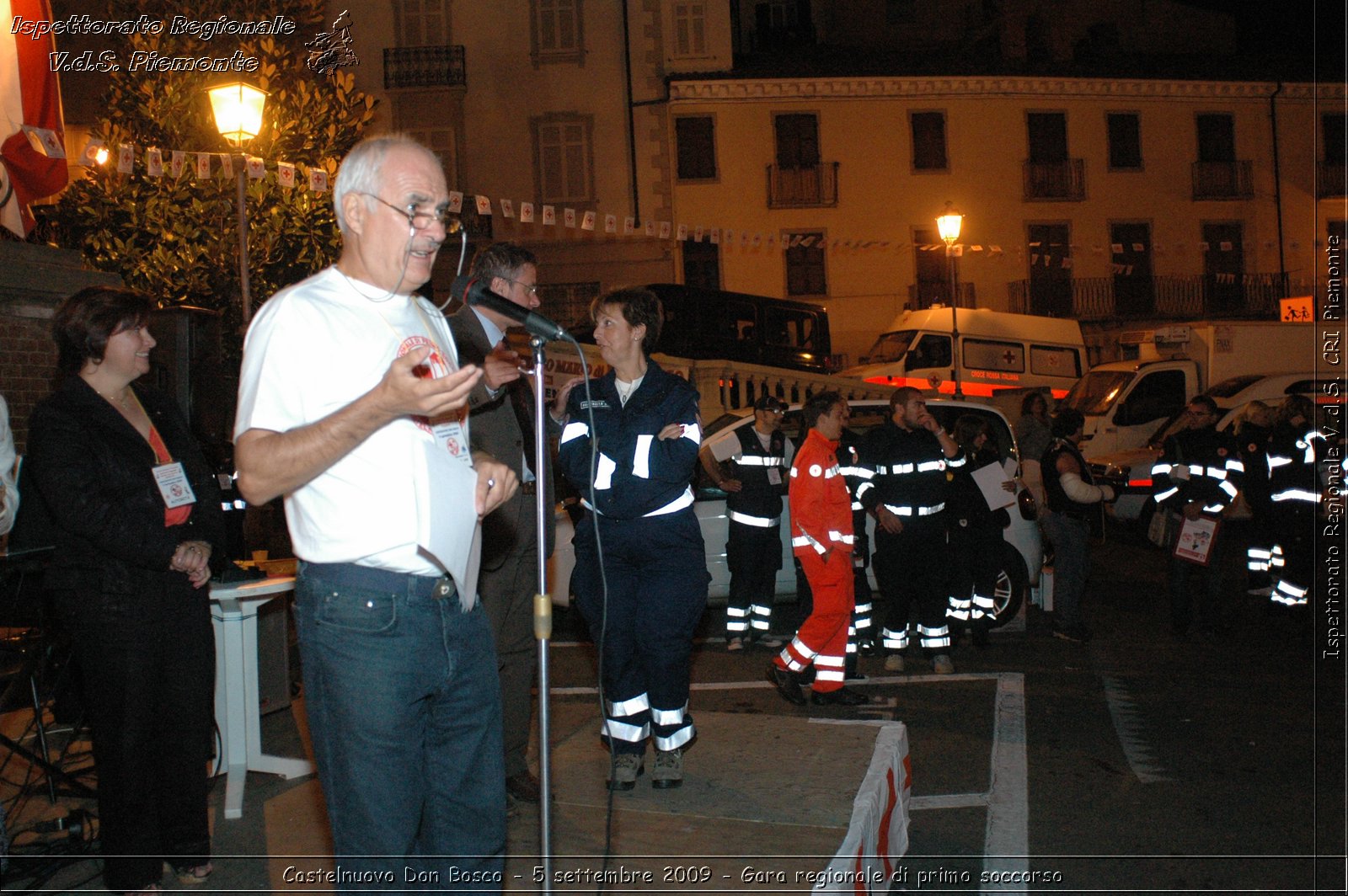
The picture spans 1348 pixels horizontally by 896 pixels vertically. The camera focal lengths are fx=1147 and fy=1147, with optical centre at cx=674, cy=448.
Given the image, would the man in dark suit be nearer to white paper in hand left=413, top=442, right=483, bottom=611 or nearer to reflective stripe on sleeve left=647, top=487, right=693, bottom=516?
reflective stripe on sleeve left=647, top=487, right=693, bottom=516

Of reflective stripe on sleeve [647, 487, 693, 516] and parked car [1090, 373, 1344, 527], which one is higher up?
reflective stripe on sleeve [647, 487, 693, 516]

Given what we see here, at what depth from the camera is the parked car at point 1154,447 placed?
15.7 metres

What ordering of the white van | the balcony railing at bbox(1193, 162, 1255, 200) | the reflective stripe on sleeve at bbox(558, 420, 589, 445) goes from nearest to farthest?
the reflective stripe on sleeve at bbox(558, 420, 589, 445) → the white van → the balcony railing at bbox(1193, 162, 1255, 200)

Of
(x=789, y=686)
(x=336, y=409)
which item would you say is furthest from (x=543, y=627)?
(x=789, y=686)

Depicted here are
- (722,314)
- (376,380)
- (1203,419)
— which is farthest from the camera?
(722,314)

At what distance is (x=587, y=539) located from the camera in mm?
4934

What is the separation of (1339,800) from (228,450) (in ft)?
22.4

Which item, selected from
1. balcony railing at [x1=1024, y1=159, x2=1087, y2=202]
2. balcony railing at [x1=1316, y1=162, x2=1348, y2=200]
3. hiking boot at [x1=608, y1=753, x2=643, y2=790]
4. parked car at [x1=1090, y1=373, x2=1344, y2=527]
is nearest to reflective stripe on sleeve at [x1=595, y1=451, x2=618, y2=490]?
hiking boot at [x1=608, y1=753, x2=643, y2=790]

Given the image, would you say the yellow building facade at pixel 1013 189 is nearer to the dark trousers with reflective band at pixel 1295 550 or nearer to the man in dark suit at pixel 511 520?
the dark trousers with reflective band at pixel 1295 550

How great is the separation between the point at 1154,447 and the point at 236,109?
42.3ft

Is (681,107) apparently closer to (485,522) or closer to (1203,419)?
(1203,419)

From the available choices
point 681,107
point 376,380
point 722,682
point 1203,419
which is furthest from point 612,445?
point 681,107

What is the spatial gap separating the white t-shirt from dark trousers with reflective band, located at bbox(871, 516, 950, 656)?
5.93 m

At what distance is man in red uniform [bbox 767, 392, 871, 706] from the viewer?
705 cm
